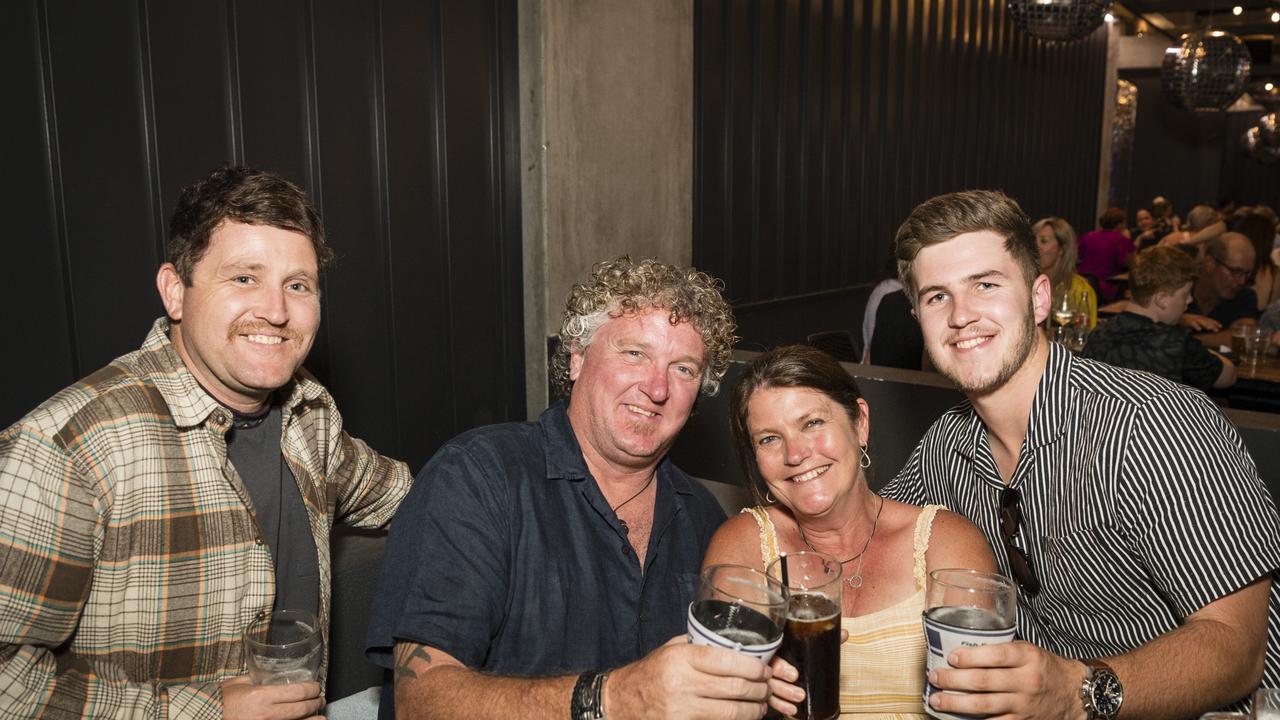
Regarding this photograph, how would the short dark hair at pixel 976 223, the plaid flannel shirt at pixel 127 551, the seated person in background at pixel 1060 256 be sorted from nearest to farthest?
the plaid flannel shirt at pixel 127 551, the short dark hair at pixel 976 223, the seated person in background at pixel 1060 256

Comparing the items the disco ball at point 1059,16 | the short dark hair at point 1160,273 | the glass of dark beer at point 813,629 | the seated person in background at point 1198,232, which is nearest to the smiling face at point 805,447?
the glass of dark beer at point 813,629

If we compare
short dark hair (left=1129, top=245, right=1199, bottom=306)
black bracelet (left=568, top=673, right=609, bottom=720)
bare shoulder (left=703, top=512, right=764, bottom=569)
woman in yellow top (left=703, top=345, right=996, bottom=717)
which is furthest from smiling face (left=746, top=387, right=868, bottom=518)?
short dark hair (left=1129, top=245, right=1199, bottom=306)

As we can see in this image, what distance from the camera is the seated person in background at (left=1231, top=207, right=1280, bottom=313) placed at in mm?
6043

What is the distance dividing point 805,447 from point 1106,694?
0.67m

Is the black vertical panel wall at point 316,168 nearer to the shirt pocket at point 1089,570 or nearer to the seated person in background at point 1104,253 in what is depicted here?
the shirt pocket at point 1089,570

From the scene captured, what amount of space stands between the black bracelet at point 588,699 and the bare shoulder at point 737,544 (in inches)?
23.4

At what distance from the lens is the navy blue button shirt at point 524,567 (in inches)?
63.7

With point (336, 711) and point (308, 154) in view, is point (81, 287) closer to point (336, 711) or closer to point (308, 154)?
point (308, 154)

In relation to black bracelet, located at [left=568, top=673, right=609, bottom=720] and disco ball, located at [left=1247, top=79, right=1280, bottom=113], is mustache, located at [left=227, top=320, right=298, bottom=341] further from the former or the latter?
disco ball, located at [left=1247, top=79, right=1280, bottom=113]

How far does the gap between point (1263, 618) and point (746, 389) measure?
1.02 m

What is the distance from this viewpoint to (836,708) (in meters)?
1.37

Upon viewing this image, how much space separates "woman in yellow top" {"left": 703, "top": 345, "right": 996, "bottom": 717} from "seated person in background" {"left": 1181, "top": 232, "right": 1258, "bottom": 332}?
4.66 metres

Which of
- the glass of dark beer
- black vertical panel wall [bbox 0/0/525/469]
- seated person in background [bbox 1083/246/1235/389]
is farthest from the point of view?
seated person in background [bbox 1083/246/1235/389]

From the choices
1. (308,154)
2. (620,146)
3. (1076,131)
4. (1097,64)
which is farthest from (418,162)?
(1097,64)
